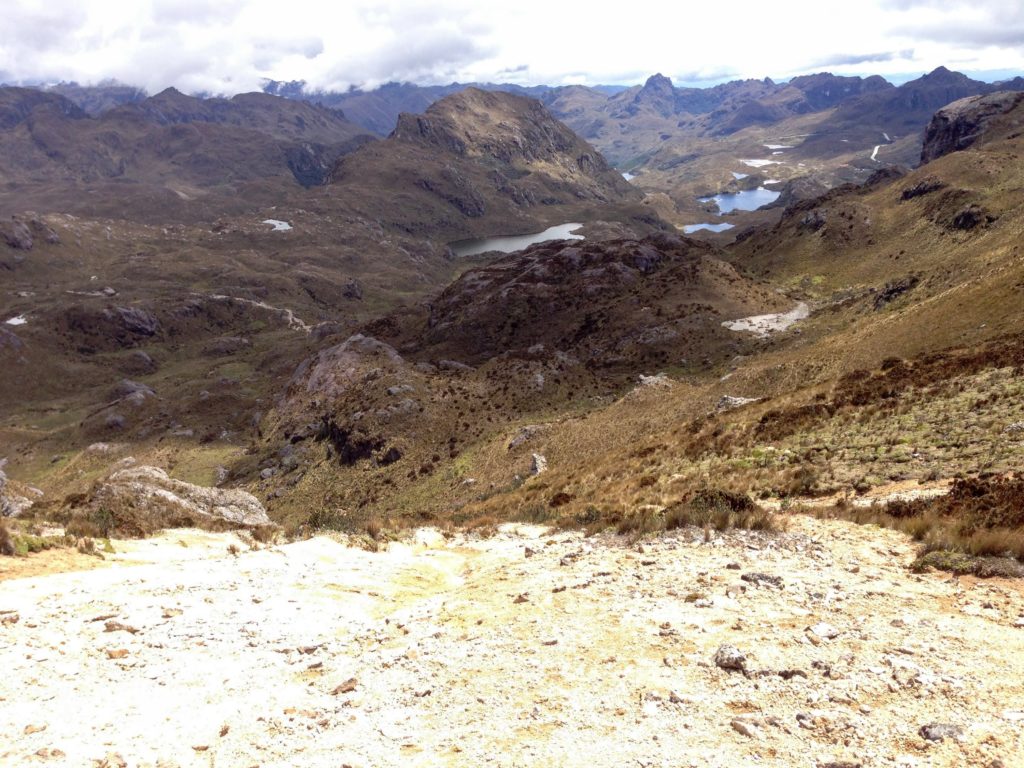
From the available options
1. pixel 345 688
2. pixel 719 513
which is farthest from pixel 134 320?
pixel 345 688

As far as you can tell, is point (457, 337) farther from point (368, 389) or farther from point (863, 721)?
point (863, 721)

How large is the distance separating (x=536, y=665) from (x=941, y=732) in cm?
710

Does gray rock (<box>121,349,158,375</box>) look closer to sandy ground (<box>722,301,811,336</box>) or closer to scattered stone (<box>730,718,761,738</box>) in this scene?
sandy ground (<box>722,301,811,336</box>)

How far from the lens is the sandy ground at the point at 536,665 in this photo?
9.49 meters

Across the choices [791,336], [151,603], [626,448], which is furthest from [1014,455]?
[791,336]

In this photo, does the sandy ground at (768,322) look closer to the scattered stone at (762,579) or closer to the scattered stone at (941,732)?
the scattered stone at (762,579)

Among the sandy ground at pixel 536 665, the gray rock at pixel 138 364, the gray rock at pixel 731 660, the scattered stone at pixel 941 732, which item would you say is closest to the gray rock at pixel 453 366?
the sandy ground at pixel 536 665

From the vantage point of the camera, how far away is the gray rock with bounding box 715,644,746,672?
36.6ft

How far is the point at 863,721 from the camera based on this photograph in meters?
9.25

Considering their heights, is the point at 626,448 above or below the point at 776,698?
below

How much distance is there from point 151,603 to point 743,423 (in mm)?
30164

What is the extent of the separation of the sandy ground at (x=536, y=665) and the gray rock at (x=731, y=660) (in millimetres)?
129

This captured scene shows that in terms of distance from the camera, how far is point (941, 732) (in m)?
8.69

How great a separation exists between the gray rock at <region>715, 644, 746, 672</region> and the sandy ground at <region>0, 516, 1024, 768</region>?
0.13 metres
